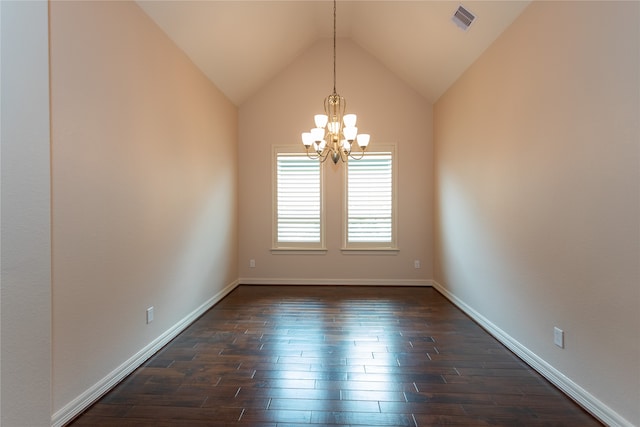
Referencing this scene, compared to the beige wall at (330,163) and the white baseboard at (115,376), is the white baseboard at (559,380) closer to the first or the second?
the beige wall at (330,163)

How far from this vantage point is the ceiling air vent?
3.08m

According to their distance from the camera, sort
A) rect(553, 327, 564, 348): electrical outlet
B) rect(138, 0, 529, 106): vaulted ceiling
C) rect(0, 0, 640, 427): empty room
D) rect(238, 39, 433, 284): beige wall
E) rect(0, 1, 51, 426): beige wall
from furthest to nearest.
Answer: rect(238, 39, 433, 284): beige wall → rect(138, 0, 529, 106): vaulted ceiling → rect(553, 327, 564, 348): electrical outlet → rect(0, 0, 640, 427): empty room → rect(0, 1, 51, 426): beige wall

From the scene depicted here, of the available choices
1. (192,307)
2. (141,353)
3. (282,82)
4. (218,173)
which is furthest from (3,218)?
(282,82)

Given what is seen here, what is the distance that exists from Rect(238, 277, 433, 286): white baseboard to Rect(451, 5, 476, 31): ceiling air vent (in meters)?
3.63

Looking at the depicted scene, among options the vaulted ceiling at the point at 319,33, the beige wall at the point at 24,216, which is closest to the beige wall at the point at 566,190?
the vaulted ceiling at the point at 319,33

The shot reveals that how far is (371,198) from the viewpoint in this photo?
5.25m

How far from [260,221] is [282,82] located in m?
2.36

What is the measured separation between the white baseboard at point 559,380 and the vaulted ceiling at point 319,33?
287cm

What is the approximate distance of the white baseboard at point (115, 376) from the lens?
1.86 meters

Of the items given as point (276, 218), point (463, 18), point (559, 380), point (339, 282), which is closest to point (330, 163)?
point (276, 218)

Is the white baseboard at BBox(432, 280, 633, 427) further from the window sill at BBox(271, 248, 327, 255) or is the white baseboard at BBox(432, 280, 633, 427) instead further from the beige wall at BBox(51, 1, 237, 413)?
the beige wall at BBox(51, 1, 237, 413)

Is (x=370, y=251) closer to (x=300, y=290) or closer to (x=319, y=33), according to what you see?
(x=300, y=290)

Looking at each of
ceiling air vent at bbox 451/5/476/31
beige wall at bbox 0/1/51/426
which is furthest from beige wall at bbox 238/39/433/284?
beige wall at bbox 0/1/51/426

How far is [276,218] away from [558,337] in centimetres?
401
